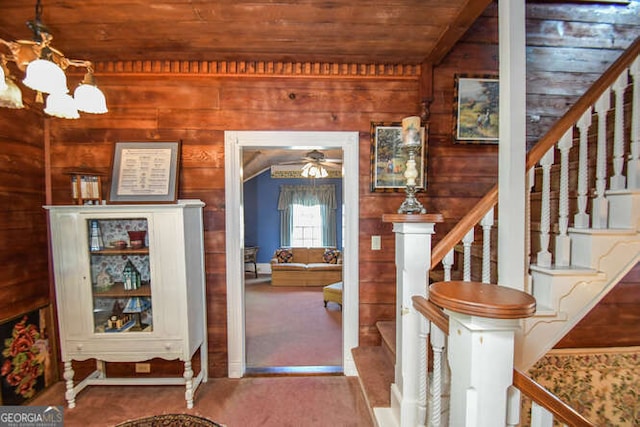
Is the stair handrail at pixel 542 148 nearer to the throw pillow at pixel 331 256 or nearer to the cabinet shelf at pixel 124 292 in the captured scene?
the cabinet shelf at pixel 124 292

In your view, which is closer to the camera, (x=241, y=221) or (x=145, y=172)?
(x=145, y=172)

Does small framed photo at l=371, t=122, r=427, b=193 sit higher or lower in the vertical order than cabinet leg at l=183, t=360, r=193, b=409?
higher

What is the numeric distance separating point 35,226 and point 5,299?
1.72 ft

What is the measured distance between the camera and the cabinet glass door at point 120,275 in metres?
2.05

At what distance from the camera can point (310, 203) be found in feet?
24.3

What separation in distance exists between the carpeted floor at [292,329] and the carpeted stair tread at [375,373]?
0.49 meters

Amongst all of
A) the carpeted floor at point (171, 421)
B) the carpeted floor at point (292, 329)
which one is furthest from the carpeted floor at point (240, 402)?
the carpeted floor at point (292, 329)

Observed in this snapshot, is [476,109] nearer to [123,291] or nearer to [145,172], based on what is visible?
[145,172]

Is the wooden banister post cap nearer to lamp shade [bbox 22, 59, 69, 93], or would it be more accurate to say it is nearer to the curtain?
lamp shade [bbox 22, 59, 69, 93]

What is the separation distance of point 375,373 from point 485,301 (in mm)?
1526

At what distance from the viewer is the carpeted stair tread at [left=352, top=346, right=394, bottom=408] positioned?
174 cm

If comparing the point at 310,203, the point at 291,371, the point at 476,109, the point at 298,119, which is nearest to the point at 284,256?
the point at 310,203

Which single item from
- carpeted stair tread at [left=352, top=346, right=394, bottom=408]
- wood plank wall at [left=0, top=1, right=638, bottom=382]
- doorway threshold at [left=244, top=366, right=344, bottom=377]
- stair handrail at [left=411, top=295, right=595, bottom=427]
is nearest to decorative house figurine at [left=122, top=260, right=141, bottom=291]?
wood plank wall at [left=0, top=1, right=638, bottom=382]

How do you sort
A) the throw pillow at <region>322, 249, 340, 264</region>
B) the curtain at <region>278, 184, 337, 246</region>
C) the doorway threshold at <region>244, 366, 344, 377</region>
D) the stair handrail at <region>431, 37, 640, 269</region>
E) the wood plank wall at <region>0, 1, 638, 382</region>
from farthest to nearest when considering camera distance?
the curtain at <region>278, 184, 337, 246</region>, the throw pillow at <region>322, 249, 340, 264</region>, the doorway threshold at <region>244, 366, 344, 377</region>, the wood plank wall at <region>0, 1, 638, 382</region>, the stair handrail at <region>431, 37, 640, 269</region>
